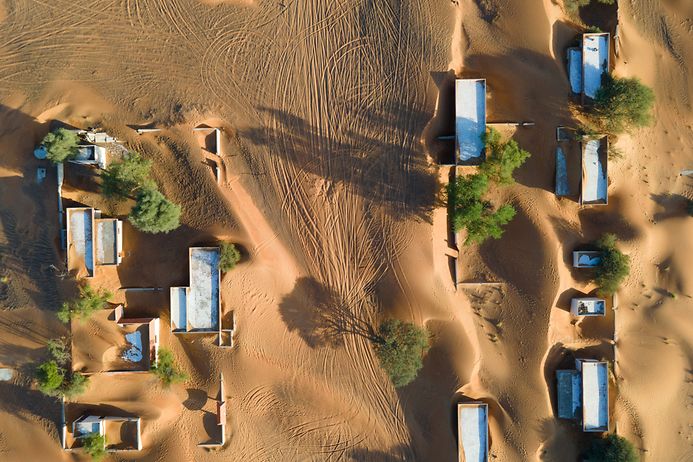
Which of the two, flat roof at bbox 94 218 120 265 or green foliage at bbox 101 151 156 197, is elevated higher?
green foliage at bbox 101 151 156 197

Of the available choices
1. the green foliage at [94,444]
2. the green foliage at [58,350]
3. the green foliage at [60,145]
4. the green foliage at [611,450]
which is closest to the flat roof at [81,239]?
the green foliage at [60,145]

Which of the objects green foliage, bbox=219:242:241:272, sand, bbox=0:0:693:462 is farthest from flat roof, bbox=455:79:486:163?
green foliage, bbox=219:242:241:272

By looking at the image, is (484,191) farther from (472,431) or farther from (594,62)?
(472,431)

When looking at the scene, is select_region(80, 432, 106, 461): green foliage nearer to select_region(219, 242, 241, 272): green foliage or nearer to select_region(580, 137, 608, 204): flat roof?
select_region(219, 242, 241, 272): green foliage

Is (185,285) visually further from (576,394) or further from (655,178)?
(655,178)

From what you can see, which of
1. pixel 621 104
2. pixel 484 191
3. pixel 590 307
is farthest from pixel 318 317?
pixel 621 104

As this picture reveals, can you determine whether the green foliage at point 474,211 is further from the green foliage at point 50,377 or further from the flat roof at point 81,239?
the green foliage at point 50,377
